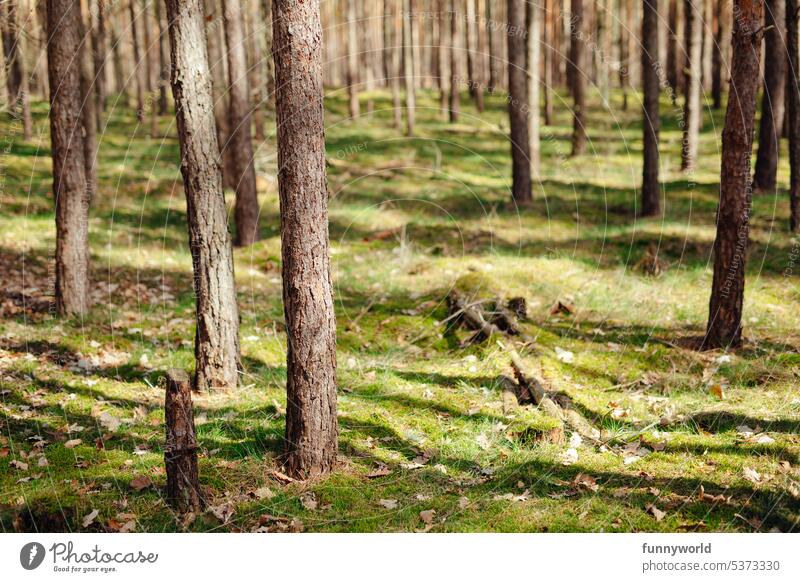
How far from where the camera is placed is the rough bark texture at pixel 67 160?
9250 millimetres

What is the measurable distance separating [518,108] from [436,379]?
8052 mm

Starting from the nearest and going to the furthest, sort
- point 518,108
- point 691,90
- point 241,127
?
point 241,127 → point 518,108 → point 691,90

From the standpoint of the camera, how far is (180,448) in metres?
5.54

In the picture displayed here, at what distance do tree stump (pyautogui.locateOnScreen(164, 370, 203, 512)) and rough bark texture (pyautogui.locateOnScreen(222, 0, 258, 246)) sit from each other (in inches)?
294

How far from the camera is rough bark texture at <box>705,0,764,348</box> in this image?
25.7 feet

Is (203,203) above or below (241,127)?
below

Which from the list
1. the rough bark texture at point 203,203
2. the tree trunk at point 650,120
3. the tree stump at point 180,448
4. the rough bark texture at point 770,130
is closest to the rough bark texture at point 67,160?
the rough bark texture at point 203,203

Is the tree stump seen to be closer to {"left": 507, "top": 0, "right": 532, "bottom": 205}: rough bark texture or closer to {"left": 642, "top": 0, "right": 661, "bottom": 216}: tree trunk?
{"left": 507, "top": 0, "right": 532, "bottom": 205}: rough bark texture

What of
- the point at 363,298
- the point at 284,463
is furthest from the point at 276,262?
the point at 284,463

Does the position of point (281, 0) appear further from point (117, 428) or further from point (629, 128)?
point (629, 128)

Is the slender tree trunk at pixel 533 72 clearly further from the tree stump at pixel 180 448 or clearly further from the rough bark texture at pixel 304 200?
the tree stump at pixel 180 448

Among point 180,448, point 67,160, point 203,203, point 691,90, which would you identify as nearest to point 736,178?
point 203,203

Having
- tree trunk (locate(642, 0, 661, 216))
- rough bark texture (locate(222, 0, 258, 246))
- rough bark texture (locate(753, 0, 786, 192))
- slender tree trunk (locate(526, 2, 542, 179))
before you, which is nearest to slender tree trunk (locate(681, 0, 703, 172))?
rough bark texture (locate(753, 0, 786, 192))

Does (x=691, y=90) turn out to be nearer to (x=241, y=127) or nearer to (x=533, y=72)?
(x=533, y=72)
